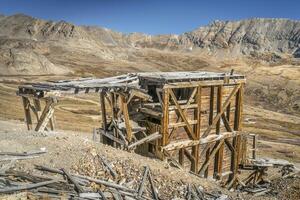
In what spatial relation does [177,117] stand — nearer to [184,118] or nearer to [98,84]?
[184,118]

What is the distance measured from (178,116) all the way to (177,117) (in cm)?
7

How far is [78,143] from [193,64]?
318ft

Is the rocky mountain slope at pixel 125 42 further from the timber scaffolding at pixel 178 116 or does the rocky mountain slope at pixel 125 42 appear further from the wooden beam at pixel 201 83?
the wooden beam at pixel 201 83

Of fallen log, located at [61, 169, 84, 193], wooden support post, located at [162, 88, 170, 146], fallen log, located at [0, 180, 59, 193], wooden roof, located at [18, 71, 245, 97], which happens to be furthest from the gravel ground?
wooden support post, located at [162, 88, 170, 146]

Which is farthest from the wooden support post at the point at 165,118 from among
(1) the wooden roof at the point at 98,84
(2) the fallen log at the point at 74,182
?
(2) the fallen log at the point at 74,182

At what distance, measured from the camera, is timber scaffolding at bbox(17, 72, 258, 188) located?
18.5 meters

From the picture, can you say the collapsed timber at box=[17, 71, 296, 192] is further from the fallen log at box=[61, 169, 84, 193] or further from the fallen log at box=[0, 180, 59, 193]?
the fallen log at box=[0, 180, 59, 193]

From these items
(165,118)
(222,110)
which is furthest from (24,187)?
(222,110)

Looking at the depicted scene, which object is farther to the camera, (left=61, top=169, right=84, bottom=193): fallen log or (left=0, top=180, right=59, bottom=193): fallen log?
(left=61, top=169, right=84, bottom=193): fallen log

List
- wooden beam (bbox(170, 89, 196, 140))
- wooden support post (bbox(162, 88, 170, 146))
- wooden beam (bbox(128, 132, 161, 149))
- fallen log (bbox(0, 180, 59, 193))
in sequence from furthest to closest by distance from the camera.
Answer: wooden beam (bbox(170, 89, 196, 140)) < wooden beam (bbox(128, 132, 161, 149)) < wooden support post (bbox(162, 88, 170, 146)) < fallen log (bbox(0, 180, 59, 193))

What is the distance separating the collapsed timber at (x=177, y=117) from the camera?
60.5ft

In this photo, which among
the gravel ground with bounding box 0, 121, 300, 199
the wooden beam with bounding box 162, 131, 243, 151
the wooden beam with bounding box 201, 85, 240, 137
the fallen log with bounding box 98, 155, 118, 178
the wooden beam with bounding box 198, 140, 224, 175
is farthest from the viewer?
the wooden beam with bounding box 198, 140, 224, 175

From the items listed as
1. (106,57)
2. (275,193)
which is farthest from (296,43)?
(275,193)

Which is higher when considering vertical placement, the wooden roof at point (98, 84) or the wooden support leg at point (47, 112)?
the wooden roof at point (98, 84)
